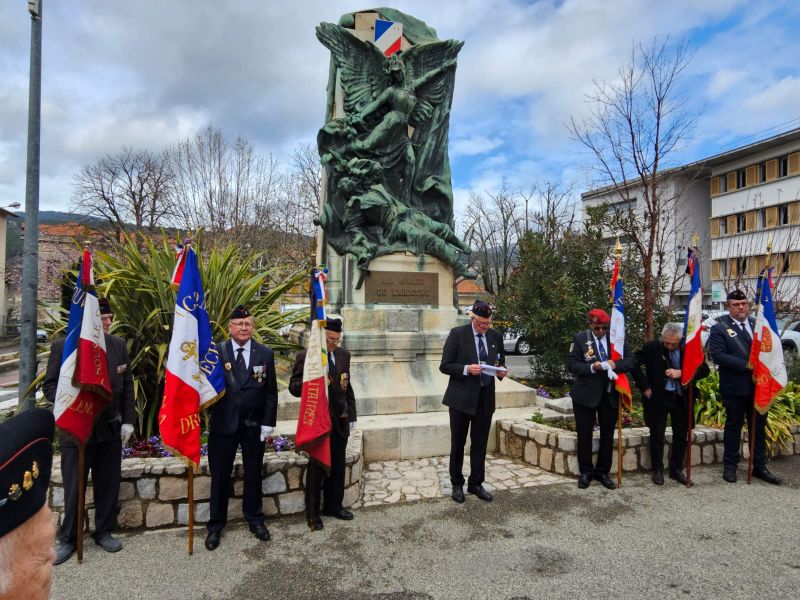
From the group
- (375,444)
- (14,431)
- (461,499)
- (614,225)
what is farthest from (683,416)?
(14,431)

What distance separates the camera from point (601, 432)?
4902 mm

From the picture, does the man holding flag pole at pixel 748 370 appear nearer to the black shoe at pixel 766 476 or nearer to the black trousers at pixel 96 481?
the black shoe at pixel 766 476

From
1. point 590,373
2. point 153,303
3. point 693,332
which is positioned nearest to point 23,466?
point 590,373

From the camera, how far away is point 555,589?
3.04m

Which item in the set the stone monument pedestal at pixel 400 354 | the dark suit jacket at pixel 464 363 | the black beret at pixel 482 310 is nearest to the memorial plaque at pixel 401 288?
the stone monument pedestal at pixel 400 354

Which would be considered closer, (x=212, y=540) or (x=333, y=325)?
(x=212, y=540)

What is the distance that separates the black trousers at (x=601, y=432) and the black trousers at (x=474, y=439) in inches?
39.2

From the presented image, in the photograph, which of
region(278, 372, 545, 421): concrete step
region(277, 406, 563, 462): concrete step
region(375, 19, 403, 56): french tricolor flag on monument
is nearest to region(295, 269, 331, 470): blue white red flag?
region(277, 406, 563, 462): concrete step

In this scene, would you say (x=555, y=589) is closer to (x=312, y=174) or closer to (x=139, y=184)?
(x=312, y=174)

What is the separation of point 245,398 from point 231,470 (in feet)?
1.97

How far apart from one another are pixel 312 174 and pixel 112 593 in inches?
900

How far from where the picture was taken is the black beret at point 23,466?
1008 millimetres

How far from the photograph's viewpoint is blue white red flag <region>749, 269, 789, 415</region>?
16.3 ft

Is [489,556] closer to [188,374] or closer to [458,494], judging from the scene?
[458,494]
